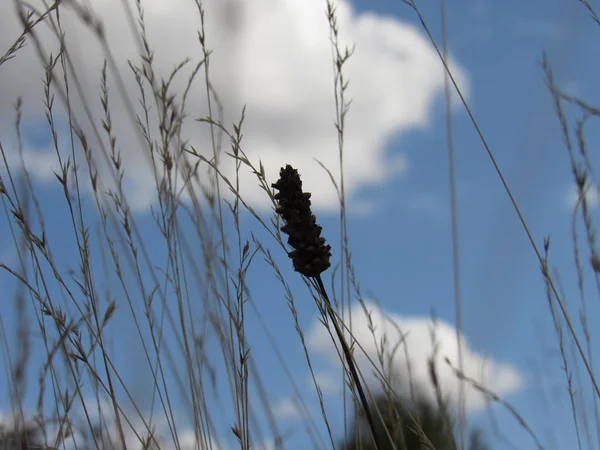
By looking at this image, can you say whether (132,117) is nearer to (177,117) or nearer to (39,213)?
(177,117)

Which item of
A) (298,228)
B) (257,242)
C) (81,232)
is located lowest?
(298,228)

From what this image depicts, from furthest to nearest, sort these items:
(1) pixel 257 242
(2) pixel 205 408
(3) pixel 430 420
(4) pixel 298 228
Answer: (3) pixel 430 420 < (2) pixel 205 408 < (1) pixel 257 242 < (4) pixel 298 228

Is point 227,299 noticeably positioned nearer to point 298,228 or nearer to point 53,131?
point 53,131

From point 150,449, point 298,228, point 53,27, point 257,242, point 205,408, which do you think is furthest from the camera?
point 53,27

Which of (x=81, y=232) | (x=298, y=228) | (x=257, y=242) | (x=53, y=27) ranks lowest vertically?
(x=298, y=228)

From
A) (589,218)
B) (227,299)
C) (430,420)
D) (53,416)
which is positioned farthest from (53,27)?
(430,420)

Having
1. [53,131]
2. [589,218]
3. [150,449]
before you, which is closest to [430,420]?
[589,218]

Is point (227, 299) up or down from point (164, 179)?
down

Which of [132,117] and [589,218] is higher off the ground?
[132,117]

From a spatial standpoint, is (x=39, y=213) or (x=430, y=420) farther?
(x=430, y=420)
